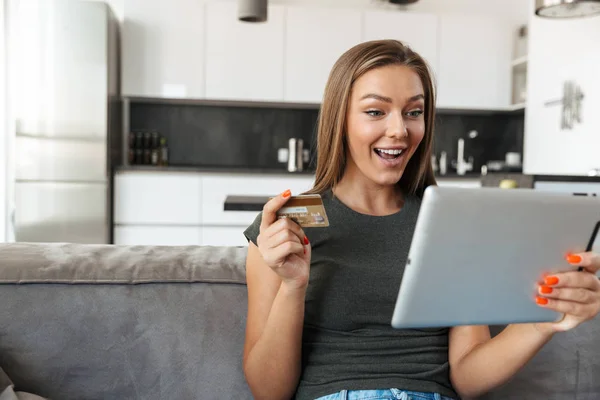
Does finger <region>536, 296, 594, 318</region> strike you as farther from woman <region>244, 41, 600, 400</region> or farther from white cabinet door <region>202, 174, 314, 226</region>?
white cabinet door <region>202, 174, 314, 226</region>

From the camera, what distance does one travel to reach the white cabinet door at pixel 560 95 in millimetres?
3842

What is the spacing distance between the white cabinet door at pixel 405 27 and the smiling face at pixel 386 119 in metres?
3.75

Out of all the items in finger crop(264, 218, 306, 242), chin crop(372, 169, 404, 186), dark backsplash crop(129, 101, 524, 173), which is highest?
dark backsplash crop(129, 101, 524, 173)

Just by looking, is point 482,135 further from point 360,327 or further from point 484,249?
A: point 484,249

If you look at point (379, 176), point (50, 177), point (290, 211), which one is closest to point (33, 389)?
point (290, 211)

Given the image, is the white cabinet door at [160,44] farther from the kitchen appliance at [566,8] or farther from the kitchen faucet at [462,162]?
the kitchen appliance at [566,8]

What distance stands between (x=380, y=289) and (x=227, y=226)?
3.40 m

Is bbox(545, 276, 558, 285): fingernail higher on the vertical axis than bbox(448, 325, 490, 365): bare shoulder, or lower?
higher

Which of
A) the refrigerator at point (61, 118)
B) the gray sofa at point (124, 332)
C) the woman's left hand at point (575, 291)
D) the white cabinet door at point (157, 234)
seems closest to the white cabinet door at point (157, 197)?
the white cabinet door at point (157, 234)

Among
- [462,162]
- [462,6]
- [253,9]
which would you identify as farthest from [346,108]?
Result: [462,6]

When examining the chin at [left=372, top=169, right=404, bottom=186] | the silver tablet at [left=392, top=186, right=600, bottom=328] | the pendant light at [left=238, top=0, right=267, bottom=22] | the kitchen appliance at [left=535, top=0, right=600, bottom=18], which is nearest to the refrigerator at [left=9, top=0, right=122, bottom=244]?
the pendant light at [left=238, top=0, right=267, bottom=22]

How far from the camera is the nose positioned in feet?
3.71

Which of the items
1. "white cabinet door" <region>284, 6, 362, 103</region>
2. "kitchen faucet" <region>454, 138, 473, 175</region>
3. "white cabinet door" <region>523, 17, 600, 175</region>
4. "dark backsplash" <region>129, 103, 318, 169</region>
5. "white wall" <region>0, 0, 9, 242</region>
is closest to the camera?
"white cabinet door" <region>523, 17, 600, 175</region>

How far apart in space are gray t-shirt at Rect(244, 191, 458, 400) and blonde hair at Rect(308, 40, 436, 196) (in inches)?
5.6
